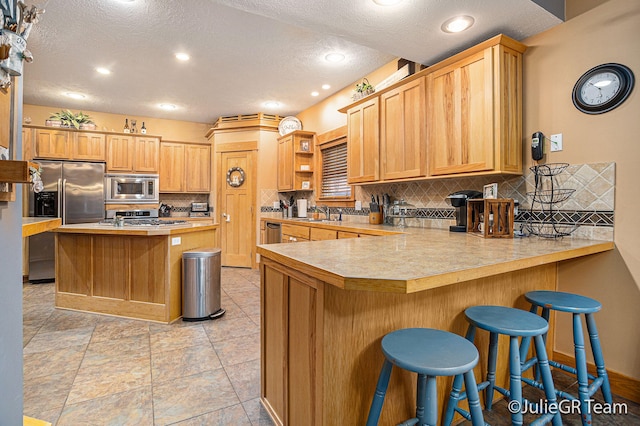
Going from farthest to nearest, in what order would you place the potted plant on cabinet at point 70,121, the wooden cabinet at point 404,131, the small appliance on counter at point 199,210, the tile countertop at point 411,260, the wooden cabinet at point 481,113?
the small appliance on counter at point 199,210, the potted plant on cabinet at point 70,121, the wooden cabinet at point 404,131, the wooden cabinet at point 481,113, the tile countertop at point 411,260

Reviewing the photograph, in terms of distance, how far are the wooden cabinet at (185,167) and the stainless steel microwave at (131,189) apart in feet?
1.01

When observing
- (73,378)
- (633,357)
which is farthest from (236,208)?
(633,357)

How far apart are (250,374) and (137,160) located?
15.6ft

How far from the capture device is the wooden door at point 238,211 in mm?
5730

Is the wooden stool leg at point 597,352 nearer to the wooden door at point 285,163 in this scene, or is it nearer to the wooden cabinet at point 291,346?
the wooden cabinet at point 291,346

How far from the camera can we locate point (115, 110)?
5.61m

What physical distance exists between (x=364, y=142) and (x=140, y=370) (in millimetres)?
2946

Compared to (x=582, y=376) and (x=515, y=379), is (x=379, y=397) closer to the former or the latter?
(x=515, y=379)

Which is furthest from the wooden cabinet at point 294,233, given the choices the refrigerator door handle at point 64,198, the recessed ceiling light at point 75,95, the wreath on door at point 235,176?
the recessed ceiling light at point 75,95

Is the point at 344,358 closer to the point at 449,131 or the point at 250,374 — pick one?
the point at 250,374

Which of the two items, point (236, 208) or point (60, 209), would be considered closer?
point (60, 209)

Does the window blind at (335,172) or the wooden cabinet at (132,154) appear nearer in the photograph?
the window blind at (335,172)

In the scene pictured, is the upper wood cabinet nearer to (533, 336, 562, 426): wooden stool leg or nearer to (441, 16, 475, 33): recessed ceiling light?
(441, 16, 475, 33): recessed ceiling light

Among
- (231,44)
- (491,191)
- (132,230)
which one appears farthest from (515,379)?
(231,44)
